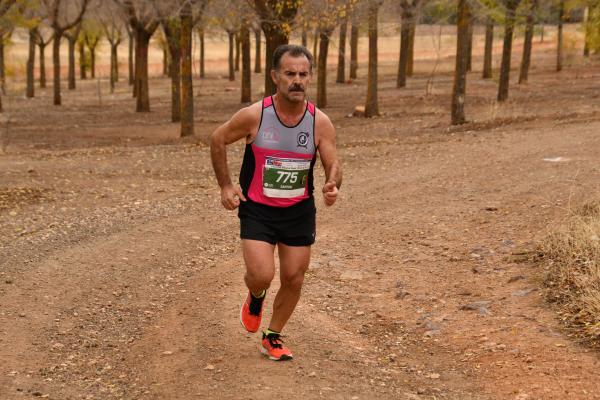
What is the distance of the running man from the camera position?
509 centimetres

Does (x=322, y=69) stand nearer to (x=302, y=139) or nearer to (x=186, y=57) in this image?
(x=186, y=57)

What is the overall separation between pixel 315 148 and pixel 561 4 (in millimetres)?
30056

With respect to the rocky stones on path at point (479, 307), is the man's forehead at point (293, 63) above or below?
above

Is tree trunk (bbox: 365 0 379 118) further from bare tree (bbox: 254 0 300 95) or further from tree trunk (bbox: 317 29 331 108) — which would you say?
bare tree (bbox: 254 0 300 95)

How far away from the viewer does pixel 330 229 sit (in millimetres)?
10047

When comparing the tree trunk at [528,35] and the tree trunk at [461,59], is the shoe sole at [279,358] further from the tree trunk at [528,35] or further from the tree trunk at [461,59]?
the tree trunk at [528,35]

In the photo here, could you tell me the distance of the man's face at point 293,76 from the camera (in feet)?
16.4

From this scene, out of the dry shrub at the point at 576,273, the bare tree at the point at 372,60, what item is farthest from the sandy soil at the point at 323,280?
the bare tree at the point at 372,60

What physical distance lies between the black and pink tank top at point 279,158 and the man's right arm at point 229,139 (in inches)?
2.8

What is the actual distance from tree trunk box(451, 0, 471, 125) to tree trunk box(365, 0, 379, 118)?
244 centimetres

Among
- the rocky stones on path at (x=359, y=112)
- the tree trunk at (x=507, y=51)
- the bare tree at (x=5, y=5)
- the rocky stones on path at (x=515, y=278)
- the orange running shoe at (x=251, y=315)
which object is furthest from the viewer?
the rocky stones on path at (x=359, y=112)

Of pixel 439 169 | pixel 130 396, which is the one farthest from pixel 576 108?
pixel 130 396

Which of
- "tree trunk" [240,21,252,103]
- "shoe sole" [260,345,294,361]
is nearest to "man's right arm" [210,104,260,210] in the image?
"shoe sole" [260,345,294,361]

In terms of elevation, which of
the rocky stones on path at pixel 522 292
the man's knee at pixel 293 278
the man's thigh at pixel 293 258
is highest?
the man's thigh at pixel 293 258
